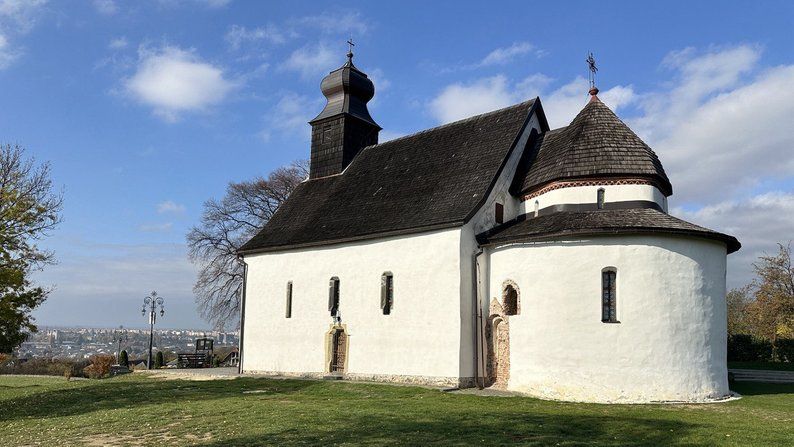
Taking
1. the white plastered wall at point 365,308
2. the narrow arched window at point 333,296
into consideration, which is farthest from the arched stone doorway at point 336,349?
the narrow arched window at point 333,296

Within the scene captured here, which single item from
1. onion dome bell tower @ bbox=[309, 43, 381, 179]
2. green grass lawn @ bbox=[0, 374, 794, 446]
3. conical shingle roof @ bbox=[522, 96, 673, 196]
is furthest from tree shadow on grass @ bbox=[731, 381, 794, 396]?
onion dome bell tower @ bbox=[309, 43, 381, 179]

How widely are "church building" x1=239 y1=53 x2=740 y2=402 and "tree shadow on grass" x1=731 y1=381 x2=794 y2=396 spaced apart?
3.09 meters

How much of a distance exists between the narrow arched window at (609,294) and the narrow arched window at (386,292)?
7.23 metres

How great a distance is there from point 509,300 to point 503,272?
2.87ft

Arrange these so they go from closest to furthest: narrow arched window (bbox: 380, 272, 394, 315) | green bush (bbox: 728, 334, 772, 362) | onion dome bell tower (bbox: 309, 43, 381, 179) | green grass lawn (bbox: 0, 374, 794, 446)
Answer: green grass lawn (bbox: 0, 374, 794, 446)
narrow arched window (bbox: 380, 272, 394, 315)
onion dome bell tower (bbox: 309, 43, 381, 179)
green bush (bbox: 728, 334, 772, 362)

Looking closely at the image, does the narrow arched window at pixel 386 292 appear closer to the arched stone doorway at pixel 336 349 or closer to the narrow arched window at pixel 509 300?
the arched stone doorway at pixel 336 349

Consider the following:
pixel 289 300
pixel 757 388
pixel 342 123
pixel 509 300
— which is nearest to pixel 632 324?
pixel 509 300

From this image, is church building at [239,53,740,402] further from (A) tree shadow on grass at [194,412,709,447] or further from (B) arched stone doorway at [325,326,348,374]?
(A) tree shadow on grass at [194,412,709,447]

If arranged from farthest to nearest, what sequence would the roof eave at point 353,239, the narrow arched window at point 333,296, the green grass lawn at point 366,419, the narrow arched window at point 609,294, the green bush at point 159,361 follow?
the green bush at point 159,361, the narrow arched window at point 333,296, the roof eave at point 353,239, the narrow arched window at point 609,294, the green grass lawn at point 366,419

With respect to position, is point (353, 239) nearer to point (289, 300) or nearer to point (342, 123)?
point (289, 300)

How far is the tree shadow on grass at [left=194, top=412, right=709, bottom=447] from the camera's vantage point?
1063 cm

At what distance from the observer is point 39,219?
66.4ft

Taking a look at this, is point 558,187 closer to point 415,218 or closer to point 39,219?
point 415,218

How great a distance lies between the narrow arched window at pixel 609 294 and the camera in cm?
1738
